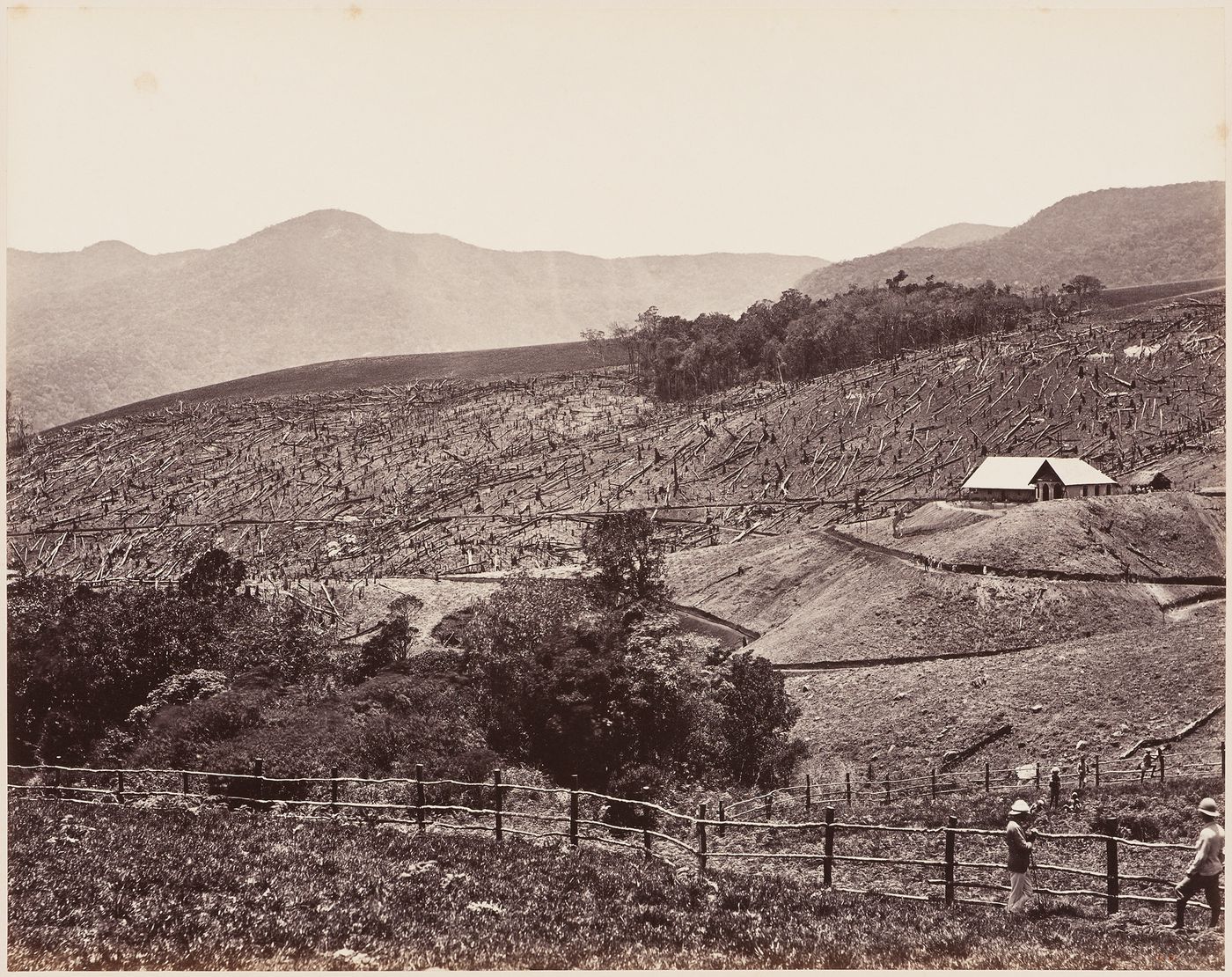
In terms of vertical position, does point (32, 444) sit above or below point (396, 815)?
above

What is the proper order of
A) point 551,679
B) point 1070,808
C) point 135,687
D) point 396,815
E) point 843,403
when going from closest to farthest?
point 396,815
point 1070,808
point 551,679
point 135,687
point 843,403

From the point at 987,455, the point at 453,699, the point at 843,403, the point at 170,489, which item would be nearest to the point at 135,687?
the point at 453,699

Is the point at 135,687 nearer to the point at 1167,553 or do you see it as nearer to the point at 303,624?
the point at 303,624

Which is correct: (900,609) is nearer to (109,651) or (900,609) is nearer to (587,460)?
(109,651)

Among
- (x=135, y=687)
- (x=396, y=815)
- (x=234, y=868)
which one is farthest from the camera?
(x=135, y=687)

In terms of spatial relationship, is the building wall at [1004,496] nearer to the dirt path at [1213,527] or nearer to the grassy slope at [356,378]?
the dirt path at [1213,527]

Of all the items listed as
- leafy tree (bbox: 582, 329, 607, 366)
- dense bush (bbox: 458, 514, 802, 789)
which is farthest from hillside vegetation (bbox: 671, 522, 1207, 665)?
leafy tree (bbox: 582, 329, 607, 366)
